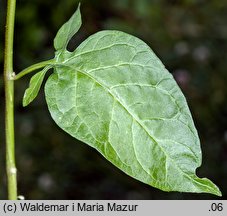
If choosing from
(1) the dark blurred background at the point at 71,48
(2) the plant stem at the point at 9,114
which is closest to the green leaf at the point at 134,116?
(2) the plant stem at the point at 9,114

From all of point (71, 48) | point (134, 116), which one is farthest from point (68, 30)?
point (71, 48)

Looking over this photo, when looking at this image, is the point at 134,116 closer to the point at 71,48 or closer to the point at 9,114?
the point at 9,114

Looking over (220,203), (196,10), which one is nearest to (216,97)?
(196,10)

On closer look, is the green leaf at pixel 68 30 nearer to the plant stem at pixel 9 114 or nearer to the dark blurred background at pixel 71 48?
the plant stem at pixel 9 114

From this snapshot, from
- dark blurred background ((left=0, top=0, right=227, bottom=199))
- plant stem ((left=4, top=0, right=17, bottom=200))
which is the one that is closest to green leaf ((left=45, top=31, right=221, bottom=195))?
plant stem ((left=4, top=0, right=17, bottom=200))

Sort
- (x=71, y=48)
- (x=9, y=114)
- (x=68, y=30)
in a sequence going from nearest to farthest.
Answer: (x=9, y=114)
(x=68, y=30)
(x=71, y=48)

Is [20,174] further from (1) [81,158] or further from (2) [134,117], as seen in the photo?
(2) [134,117]

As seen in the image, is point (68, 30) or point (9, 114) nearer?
point (9, 114)
